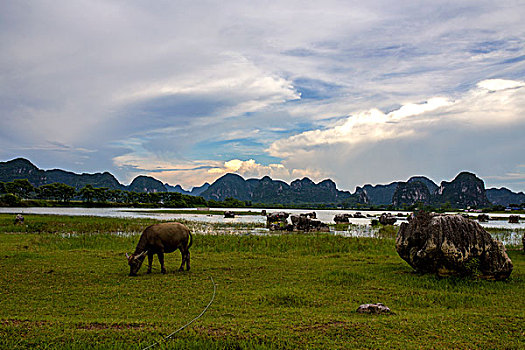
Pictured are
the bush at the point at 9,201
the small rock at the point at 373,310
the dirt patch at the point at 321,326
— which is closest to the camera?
the dirt patch at the point at 321,326

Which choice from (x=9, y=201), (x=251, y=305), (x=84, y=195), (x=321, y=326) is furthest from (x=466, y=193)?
(x=321, y=326)

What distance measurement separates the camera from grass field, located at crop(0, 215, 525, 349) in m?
6.42

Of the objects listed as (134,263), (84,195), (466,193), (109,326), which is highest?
(466,193)

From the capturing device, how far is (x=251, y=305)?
8.93 metres

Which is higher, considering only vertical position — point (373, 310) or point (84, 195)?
point (84, 195)

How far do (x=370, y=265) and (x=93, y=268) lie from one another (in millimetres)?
11507

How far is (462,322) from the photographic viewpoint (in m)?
7.43

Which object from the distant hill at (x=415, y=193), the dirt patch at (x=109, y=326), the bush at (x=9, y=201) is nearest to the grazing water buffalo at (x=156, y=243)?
the dirt patch at (x=109, y=326)

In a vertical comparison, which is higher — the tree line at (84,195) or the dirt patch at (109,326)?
the tree line at (84,195)

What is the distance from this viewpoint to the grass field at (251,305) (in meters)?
6.42

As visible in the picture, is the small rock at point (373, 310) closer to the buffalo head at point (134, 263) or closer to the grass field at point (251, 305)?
the grass field at point (251, 305)

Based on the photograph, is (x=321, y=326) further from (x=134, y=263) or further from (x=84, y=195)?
(x=84, y=195)

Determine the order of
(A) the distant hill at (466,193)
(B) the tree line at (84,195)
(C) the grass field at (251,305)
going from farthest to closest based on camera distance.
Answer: (A) the distant hill at (466,193) < (B) the tree line at (84,195) < (C) the grass field at (251,305)

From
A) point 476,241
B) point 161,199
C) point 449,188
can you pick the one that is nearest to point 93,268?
point 476,241
